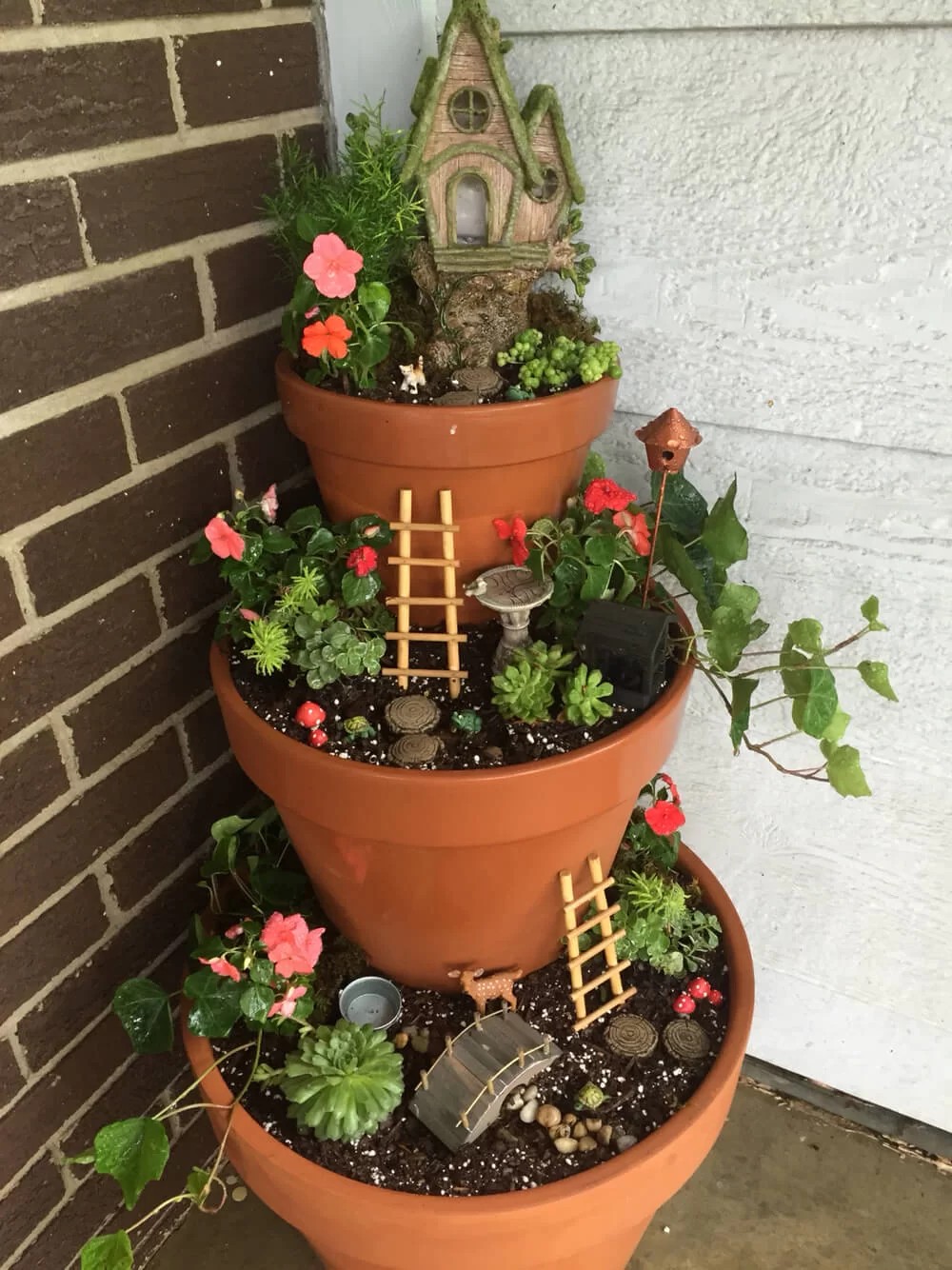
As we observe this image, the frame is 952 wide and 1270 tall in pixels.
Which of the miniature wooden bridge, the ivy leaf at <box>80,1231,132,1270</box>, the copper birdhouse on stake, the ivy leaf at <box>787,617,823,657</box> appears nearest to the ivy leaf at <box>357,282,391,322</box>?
the copper birdhouse on stake

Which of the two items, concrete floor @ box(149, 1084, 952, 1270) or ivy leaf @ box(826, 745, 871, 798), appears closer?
ivy leaf @ box(826, 745, 871, 798)

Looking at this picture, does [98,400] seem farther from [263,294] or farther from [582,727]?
[582,727]

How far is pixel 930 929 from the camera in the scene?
1.21 metres

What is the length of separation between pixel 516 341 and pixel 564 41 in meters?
0.31

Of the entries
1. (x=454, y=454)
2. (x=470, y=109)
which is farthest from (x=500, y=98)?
(x=454, y=454)

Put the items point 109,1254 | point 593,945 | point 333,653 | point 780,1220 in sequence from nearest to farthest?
point 109,1254
point 333,653
point 593,945
point 780,1220

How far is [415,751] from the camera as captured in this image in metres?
0.89

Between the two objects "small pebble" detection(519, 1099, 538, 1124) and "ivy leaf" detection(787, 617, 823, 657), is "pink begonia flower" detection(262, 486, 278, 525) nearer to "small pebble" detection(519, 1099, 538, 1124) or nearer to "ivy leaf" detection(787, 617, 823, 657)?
"ivy leaf" detection(787, 617, 823, 657)

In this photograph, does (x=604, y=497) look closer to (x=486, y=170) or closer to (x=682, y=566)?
(x=682, y=566)

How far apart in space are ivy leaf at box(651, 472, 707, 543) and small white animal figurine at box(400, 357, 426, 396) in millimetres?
261

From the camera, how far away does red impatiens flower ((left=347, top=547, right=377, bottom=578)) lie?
926 millimetres

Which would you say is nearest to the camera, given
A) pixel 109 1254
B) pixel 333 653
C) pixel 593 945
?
pixel 109 1254

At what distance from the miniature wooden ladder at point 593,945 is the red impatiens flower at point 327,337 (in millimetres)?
532

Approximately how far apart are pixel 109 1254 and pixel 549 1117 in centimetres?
39
